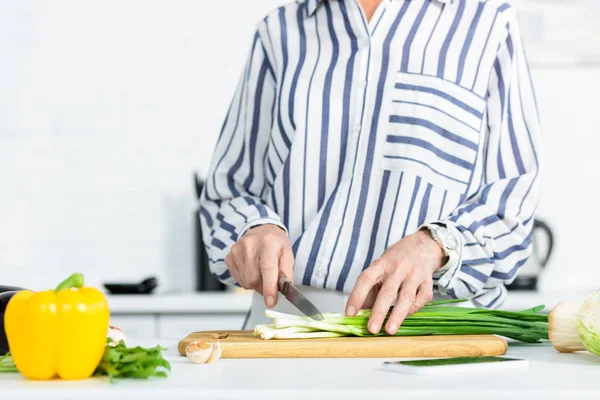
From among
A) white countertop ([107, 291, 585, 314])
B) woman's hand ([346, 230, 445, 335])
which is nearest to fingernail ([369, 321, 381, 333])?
woman's hand ([346, 230, 445, 335])

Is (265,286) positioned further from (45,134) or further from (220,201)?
(45,134)

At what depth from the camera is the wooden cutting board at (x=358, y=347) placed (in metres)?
1.04

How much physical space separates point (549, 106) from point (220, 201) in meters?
1.76

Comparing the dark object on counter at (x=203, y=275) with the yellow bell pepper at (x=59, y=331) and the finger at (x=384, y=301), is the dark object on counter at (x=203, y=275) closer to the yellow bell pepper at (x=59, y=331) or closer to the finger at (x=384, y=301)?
the finger at (x=384, y=301)

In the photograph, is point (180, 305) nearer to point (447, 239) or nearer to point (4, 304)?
point (447, 239)

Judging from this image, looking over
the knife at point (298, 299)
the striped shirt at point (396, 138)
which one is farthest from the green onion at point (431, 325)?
the striped shirt at point (396, 138)

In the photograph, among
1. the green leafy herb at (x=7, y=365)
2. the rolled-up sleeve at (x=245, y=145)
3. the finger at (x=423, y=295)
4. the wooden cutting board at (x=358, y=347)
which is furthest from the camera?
the rolled-up sleeve at (x=245, y=145)

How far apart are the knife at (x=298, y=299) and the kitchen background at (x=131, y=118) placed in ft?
5.93

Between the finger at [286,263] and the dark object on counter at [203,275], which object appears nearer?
the finger at [286,263]

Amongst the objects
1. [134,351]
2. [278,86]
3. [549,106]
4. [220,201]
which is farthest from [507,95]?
[549,106]

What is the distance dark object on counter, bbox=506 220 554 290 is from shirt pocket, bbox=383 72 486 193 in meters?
1.29

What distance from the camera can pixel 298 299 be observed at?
45.0 inches

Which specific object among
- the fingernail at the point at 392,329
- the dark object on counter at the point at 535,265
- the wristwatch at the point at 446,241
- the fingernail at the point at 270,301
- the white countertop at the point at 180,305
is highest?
the wristwatch at the point at 446,241

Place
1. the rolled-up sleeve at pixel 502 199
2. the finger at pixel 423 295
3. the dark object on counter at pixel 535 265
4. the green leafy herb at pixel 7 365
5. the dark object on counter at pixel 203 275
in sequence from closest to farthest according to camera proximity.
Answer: the green leafy herb at pixel 7 365 < the finger at pixel 423 295 < the rolled-up sleeve at pixel 502 199 < the dark object on counter at pixel 535 265 < the dark object on counter at pixel 203 275
